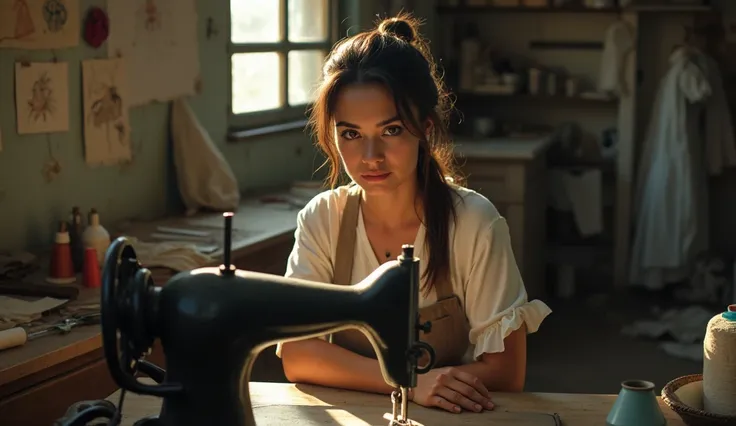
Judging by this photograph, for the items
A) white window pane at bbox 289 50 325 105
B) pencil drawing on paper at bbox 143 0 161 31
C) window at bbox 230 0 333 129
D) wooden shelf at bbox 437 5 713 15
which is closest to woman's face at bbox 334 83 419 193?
pencil drawing on paper at bbox 143 0 161 31

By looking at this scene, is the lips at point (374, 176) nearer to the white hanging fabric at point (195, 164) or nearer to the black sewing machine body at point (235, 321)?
the black sewing machine body at point (235, 321)

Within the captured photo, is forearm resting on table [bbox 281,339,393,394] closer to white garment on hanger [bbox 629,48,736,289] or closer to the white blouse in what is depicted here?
the white blouse

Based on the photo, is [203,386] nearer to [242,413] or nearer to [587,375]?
[242,413]

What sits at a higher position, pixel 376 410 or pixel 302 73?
pixel 302 73

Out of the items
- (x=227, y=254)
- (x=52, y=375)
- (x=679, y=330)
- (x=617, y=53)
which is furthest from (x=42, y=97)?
(x=617, y=53)

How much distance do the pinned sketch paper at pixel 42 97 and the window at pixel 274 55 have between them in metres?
1.14

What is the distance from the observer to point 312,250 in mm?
2254

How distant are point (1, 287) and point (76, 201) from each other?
2.35ft

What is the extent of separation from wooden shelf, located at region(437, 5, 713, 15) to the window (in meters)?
1.28

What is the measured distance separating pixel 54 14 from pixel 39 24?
0.25 ft

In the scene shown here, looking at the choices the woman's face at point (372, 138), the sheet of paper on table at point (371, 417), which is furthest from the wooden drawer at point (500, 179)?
the sheet of paper on table at point (371, 417)

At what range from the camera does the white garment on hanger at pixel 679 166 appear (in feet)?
18.8

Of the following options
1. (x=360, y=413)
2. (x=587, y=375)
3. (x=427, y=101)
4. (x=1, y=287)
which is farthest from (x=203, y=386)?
(x=587, y=375)

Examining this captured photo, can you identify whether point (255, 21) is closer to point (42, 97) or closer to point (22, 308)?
point (42, 97)
